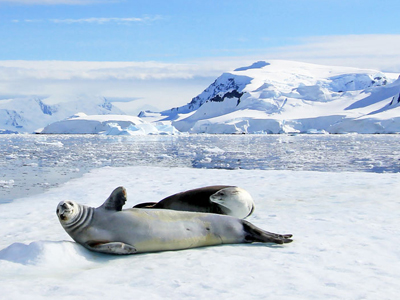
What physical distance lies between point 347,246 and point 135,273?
6.15ft

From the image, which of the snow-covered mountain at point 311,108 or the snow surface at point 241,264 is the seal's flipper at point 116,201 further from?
the snow-covered mountain at point 311,108

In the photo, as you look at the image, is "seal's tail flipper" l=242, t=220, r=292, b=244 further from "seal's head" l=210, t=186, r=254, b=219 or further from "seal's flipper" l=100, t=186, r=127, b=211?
"seal's flipper" l=100, t=186, r=127, b=211

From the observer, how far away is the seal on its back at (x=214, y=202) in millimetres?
5062

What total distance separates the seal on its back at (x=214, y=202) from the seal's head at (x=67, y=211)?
1.24 m

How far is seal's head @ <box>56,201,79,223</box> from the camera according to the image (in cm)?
373

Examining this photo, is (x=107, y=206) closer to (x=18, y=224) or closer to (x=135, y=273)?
(x=135, y=273)

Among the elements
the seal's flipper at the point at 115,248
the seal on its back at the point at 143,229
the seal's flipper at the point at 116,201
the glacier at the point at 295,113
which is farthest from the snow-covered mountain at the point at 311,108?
the seal's flipper at the point at 115,248

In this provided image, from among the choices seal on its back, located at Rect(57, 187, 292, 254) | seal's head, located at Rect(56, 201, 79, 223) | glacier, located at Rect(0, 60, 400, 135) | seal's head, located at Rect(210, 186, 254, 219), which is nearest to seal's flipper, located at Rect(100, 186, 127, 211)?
seal on its back, located at Rect(57, 187, 292, 254)

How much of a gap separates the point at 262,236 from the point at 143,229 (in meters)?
1.08

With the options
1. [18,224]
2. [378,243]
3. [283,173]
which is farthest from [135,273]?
[283,173]

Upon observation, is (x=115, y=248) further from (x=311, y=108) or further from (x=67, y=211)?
(x=311, y=108)

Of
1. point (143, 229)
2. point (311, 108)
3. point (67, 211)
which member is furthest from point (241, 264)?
point (311, 108)

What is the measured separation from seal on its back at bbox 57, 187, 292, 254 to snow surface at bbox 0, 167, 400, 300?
0.28ft

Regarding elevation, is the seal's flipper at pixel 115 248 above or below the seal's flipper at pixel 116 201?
below
